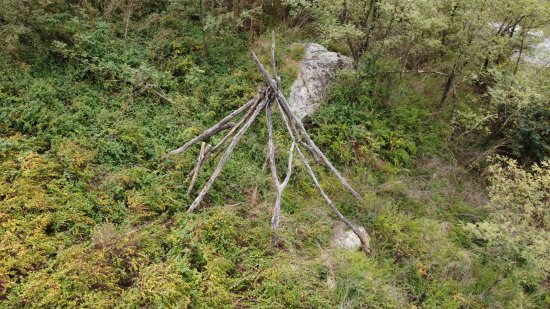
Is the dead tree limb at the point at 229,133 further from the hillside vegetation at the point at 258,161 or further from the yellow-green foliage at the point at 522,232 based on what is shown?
the yellow-green foliage at the point at 522,232

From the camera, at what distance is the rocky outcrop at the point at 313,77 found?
814 centimetres

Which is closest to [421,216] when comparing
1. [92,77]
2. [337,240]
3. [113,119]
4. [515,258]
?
[515,258]

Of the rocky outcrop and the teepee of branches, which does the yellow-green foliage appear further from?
the rocky outcrop

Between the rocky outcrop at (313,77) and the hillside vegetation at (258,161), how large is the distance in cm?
27

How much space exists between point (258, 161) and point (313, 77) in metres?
2.76

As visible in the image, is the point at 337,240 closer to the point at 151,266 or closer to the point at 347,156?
the point at 347,156

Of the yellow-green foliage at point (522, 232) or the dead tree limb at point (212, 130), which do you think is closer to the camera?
the yellow-green foliage at point (522, 232)

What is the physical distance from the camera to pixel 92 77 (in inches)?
283

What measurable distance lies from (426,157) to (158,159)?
5.77 meters

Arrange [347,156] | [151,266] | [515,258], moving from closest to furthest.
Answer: [151,266]
[515,258]
[347,156]

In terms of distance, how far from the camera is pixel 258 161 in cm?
703

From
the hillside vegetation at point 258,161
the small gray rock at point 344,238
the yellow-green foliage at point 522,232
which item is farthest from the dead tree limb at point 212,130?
the yellow-green foliage at point 522,232

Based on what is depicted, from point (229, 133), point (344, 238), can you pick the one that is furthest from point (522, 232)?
point (229, 133)

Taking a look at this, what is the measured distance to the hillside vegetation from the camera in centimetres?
479
